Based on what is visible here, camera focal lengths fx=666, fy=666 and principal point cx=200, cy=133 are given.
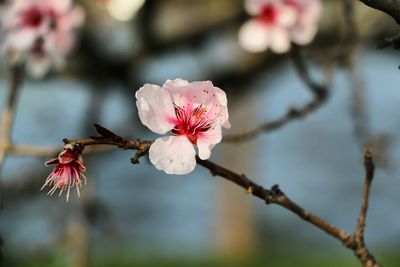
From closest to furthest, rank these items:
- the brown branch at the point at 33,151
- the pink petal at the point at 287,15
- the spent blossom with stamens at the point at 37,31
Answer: the brown branch at the point at 33,151
the spent blossom with stamens at the point at 37,31
the pink petal at the point at 287,15

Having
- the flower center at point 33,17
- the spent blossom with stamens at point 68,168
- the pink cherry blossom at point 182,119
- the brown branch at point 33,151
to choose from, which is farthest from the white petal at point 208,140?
the flower center at point 33,17

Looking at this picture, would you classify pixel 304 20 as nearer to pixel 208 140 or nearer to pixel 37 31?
pixel 37 31

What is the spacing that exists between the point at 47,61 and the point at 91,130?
0.72m

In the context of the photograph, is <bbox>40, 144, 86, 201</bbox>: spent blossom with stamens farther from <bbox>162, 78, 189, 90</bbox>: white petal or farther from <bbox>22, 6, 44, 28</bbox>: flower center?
<bbox>22, 6, 44, 28</bbox>: flower center

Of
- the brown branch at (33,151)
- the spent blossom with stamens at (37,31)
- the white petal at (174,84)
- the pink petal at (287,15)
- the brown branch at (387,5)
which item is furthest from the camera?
the pink petal at (287,15)

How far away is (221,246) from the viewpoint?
8.27m

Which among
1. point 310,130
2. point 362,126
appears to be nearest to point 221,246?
point 310,130

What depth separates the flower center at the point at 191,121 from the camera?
699 mm

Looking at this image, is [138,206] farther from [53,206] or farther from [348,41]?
[348,41]

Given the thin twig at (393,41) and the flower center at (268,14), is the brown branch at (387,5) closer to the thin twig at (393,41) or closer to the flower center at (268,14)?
the thin twig at (393,41)

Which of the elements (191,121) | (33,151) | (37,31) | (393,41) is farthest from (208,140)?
(37,31)

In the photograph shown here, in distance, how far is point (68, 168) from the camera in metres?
0.63

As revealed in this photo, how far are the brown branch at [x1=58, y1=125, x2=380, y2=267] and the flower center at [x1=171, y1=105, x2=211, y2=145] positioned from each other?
0.17 ft

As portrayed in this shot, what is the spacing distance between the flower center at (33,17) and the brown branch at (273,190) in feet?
2.66
